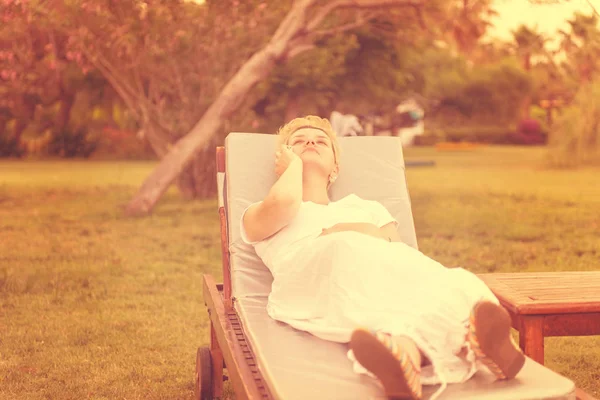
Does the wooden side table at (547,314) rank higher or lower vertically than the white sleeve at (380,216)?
lower

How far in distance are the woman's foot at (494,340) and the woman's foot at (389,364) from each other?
6.6 inches

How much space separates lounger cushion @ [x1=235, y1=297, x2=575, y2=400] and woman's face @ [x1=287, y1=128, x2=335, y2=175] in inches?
31.3

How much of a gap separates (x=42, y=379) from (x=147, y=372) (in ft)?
1.42

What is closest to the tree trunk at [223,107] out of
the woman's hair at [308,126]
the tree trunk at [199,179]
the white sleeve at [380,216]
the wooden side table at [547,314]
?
the tree trunk at [199,179]

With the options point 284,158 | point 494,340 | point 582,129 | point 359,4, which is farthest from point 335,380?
point 582,129

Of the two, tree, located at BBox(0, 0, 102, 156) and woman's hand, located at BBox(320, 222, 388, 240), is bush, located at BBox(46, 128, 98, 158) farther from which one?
woman's hand, located at BBox(320, 222, 388, 240)

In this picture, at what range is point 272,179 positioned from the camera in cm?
283

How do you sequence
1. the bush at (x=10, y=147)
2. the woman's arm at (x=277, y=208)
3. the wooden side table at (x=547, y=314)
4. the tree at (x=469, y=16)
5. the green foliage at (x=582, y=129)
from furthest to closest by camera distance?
1. the bush at (x=10, y=147)
2. the green foliage at (x=582, y=129)
3. the tree at (x=469, y=16)
4. the woman's arm at (x=277, y=208)
5. the wooden side table at (x=547, y=314)

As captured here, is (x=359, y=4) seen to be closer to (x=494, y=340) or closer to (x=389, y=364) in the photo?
(x=494, y=340)

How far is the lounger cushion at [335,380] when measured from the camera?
157 centimetres

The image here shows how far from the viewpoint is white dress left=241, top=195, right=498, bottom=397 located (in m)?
1.70

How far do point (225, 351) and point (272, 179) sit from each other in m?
0.94

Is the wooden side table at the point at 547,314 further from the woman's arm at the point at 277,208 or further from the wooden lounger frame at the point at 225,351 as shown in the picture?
the woman's arm at the point at 277,208

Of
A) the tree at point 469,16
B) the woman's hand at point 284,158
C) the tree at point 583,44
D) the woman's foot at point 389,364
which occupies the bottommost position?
the woman's foot at point 389,364
